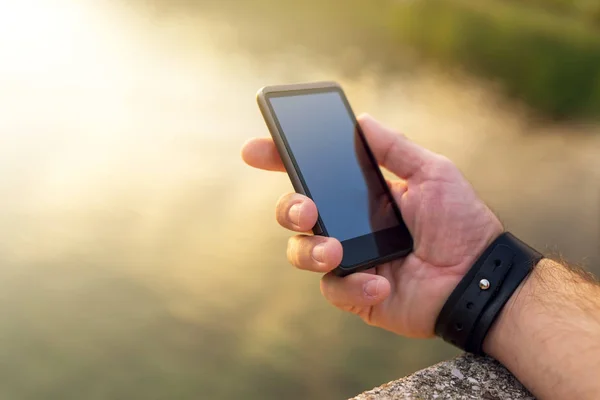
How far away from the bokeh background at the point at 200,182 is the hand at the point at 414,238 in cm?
26

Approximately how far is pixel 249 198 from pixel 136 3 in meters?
6.14

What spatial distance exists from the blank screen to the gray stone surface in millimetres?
422

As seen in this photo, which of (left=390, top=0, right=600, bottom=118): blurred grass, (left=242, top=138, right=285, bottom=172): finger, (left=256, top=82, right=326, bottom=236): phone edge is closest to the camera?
(left=256, top=82, right=326, bottom=236): phone edge

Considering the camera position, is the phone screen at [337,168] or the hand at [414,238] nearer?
the hand at [414,238]

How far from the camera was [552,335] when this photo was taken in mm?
1205

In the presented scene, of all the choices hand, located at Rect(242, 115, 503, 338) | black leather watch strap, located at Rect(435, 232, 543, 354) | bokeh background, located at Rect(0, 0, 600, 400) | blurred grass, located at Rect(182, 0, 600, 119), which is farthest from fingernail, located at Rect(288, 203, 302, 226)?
blurred grass, located at Rect(182, 0, 600, 119)

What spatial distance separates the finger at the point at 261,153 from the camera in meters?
1.56

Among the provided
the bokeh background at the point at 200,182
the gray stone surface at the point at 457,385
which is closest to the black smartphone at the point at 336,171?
the gray stone surface at the point at 457,385

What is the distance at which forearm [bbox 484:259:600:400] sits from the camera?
1.12 m

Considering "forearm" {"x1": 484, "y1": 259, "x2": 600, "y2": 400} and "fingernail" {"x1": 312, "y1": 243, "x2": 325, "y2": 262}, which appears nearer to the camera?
"forearm" {"x1": 484, "y1": 259, "x2": 600, "y2": 400}

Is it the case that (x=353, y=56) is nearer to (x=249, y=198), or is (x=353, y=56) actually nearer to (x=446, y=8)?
(x=249, y=198)

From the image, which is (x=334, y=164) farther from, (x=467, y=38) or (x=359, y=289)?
(x=467, y=38)

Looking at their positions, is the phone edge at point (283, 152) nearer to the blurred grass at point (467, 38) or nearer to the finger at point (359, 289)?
the finger at point (359, 289)

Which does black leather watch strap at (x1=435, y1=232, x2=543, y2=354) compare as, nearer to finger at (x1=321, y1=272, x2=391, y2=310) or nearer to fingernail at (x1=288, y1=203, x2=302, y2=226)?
finger at (x1=321, y1=272, x2=391, y2=310)
